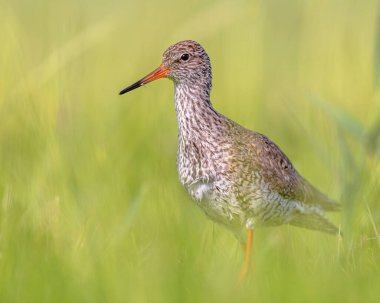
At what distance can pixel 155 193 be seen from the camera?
21.4ft

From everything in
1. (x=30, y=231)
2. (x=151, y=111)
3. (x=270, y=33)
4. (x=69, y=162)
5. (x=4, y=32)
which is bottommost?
(x=30, y=231)

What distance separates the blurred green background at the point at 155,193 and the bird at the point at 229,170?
136mm

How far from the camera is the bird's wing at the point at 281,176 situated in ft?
21.6

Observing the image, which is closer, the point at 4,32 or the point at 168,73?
the point at 168,73

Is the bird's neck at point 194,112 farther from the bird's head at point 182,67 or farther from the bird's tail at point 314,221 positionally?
the bird's tail at point 314,221

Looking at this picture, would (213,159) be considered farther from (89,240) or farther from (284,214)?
(89,240)

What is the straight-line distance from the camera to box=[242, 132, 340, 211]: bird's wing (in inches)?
259

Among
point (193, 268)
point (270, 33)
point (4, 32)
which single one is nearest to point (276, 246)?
point (193, 268)

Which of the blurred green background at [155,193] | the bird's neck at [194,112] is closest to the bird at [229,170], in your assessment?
the bird's neck at [194,112]

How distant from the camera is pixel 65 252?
16.6ft

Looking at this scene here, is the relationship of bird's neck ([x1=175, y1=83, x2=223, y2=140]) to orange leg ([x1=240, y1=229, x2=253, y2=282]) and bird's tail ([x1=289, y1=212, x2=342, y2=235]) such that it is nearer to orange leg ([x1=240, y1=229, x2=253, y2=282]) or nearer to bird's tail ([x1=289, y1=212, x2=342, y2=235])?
orange leg ([x1=240, y1=229, x2=253, y2=282])

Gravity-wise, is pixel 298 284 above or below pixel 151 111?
below

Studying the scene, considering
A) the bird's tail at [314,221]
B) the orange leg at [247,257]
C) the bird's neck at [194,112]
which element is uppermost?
the bird's neck at [194,112]

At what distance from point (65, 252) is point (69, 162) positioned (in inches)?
41.8
